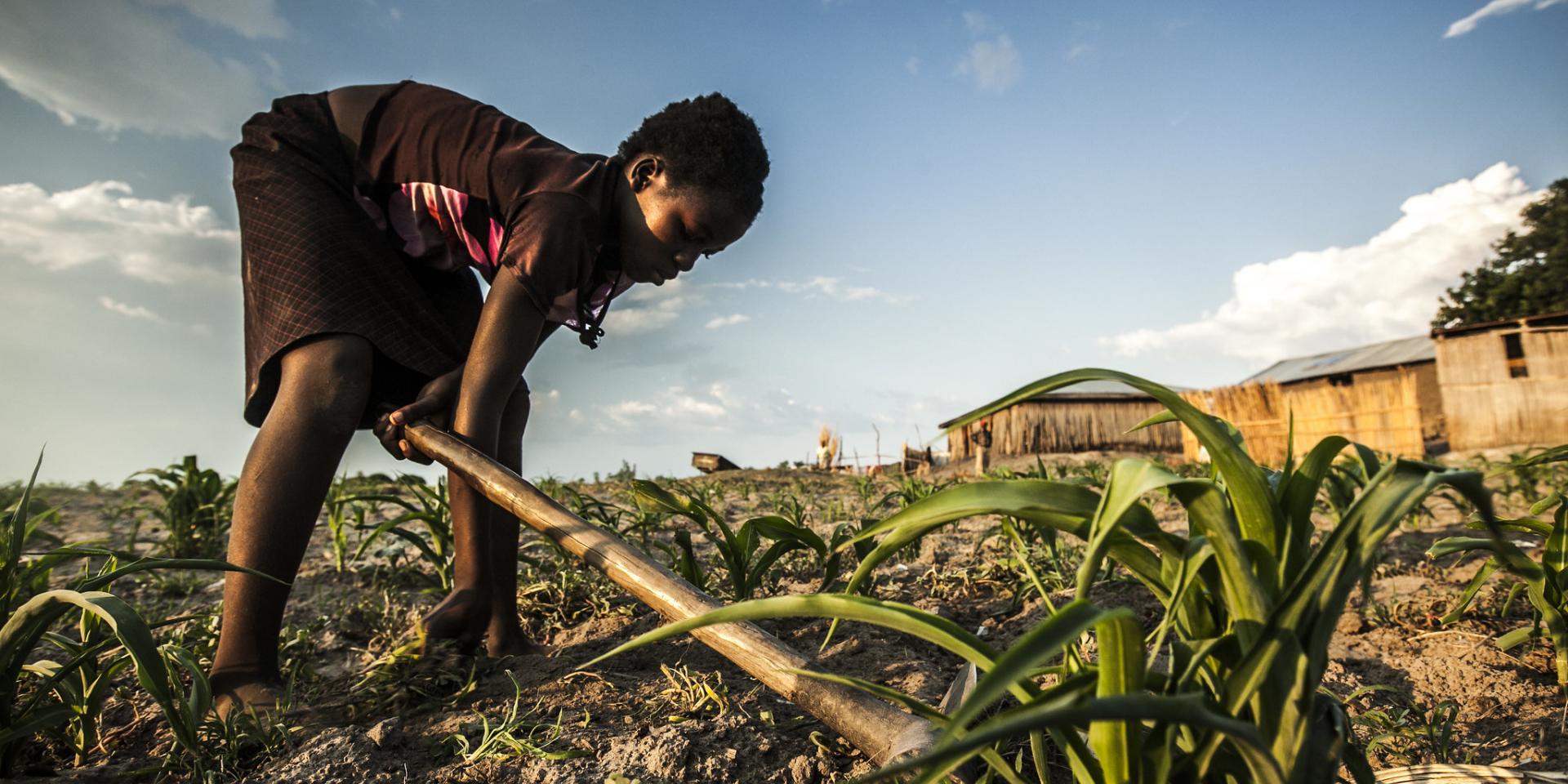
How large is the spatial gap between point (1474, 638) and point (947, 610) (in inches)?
50.5

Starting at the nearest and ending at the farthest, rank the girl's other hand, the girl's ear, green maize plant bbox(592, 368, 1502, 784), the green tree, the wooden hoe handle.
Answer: green maize plant bbox(592, 368, 1502, 784) < the wooden hoe handle < the girl's other hand < the girl's ear < the green tree

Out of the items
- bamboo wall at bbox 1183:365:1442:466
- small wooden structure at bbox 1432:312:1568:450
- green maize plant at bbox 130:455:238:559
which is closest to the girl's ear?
green maize plant at bbox 130:455:238:559

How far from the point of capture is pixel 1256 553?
86cm

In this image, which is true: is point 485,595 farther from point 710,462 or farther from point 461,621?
point 710,462

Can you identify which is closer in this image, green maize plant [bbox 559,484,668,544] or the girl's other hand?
the girl's other hand

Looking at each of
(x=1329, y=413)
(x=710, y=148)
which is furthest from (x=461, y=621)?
(x=1329, y=413)

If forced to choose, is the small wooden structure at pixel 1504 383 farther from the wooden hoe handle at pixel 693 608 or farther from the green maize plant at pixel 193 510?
the green maize plant at pixel 193 510

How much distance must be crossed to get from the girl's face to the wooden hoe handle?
0.71m

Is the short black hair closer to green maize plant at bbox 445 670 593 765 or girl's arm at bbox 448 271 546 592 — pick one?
girl's arm at bbox 448 271 546 592

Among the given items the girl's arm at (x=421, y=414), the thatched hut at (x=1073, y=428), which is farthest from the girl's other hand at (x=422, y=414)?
the thatched hut at (x=1073, y=428)

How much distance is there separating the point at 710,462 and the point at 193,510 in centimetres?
616

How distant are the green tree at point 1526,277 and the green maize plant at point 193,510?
106ft

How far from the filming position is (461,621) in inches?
79.6

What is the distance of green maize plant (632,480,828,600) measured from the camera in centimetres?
189
